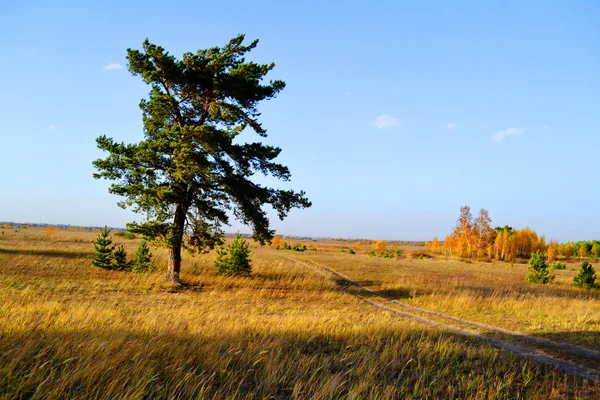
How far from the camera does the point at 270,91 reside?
18.5 meters

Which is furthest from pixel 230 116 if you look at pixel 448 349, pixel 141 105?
pixel 448 349

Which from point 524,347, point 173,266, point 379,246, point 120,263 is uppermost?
point 173,266

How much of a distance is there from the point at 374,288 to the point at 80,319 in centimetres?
Answer: 1775

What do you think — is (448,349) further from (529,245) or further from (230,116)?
(529,245)

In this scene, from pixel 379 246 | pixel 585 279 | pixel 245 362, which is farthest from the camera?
pixel 379 246

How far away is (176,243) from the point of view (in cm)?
1725

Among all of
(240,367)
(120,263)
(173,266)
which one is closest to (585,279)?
(173,266)

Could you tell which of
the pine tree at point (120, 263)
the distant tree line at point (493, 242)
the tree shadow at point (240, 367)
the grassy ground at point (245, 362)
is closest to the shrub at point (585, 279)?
the grassy ground at point (245, 362)

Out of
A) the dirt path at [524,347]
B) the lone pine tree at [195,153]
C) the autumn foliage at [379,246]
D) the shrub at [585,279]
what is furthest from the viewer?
the autumn foliage at [379,246]

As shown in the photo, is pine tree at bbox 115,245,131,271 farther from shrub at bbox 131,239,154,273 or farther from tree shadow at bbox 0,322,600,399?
tree shadow at bbox 0,322,600,399

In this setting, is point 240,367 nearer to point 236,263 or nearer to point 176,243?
point 176,243

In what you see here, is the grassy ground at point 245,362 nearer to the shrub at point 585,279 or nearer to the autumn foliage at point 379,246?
the shrub at point 585,279

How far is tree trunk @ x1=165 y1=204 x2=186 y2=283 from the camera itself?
17.6 metres

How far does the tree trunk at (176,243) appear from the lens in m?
17.6
